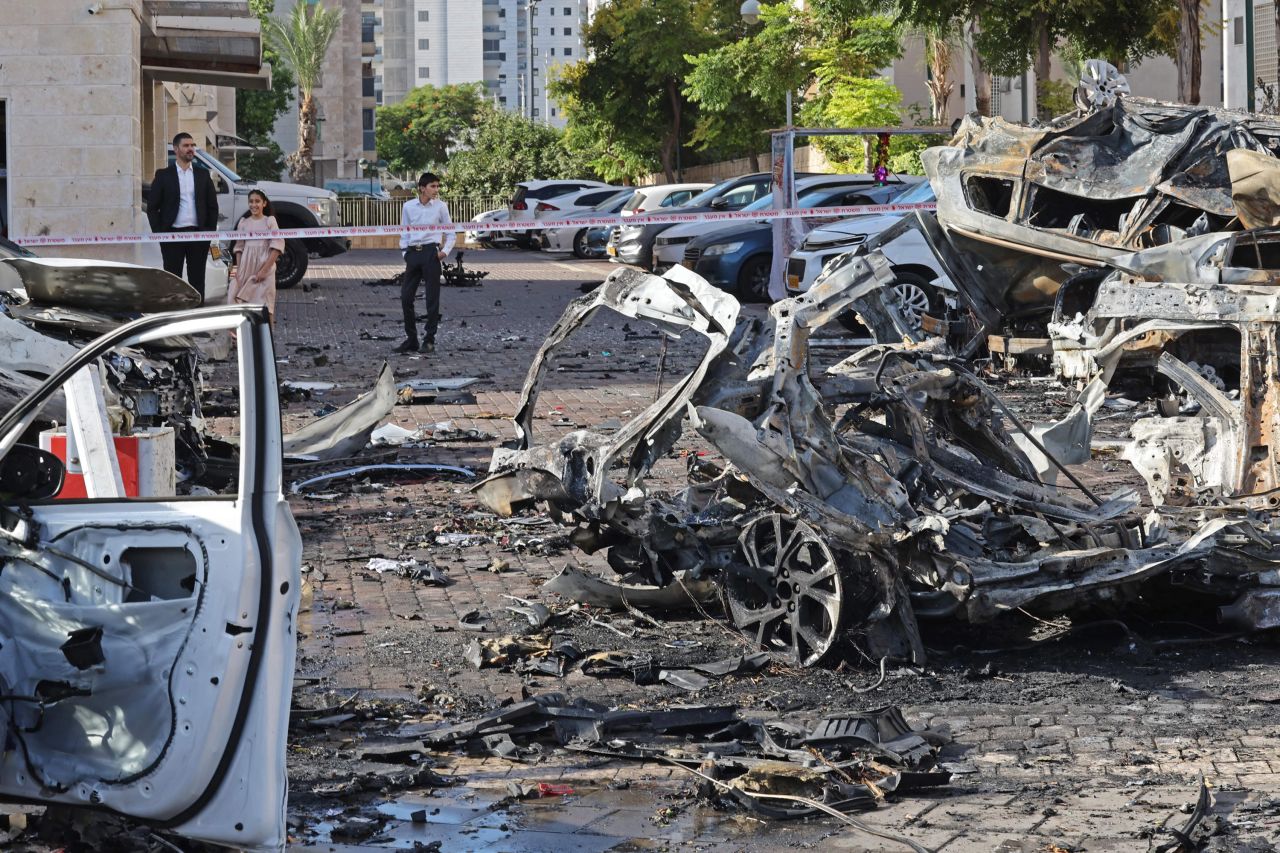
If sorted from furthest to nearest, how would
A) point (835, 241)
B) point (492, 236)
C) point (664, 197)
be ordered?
point (492, 236) → point (664, 197) → point (835, 241)

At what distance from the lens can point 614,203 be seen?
38344 mm

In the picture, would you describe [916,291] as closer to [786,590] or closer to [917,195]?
[917,195]

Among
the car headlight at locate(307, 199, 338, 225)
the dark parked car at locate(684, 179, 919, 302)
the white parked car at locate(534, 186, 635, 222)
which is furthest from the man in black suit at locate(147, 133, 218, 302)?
the white parked car at locate(534, 186, 635, 222)

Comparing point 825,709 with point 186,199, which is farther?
point 186,199

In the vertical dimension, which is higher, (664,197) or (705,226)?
(664,197)

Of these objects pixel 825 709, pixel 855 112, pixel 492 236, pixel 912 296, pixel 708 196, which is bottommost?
pixel 825 709

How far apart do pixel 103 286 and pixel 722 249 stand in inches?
621

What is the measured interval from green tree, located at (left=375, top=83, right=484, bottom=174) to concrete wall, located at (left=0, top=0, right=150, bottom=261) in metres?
107

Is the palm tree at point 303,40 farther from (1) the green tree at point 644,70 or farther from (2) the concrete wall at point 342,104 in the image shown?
(1) the green tree at point 644,70

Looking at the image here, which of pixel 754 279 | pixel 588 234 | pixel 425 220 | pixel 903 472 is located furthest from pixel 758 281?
pixel 903 472

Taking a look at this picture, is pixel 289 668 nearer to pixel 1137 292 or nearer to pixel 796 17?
pixel 1137 292

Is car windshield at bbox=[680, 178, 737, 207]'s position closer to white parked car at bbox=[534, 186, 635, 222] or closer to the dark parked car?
the dark parked car

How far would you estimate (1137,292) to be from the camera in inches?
354

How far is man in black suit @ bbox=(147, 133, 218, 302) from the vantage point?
A: 1599 centimetres
